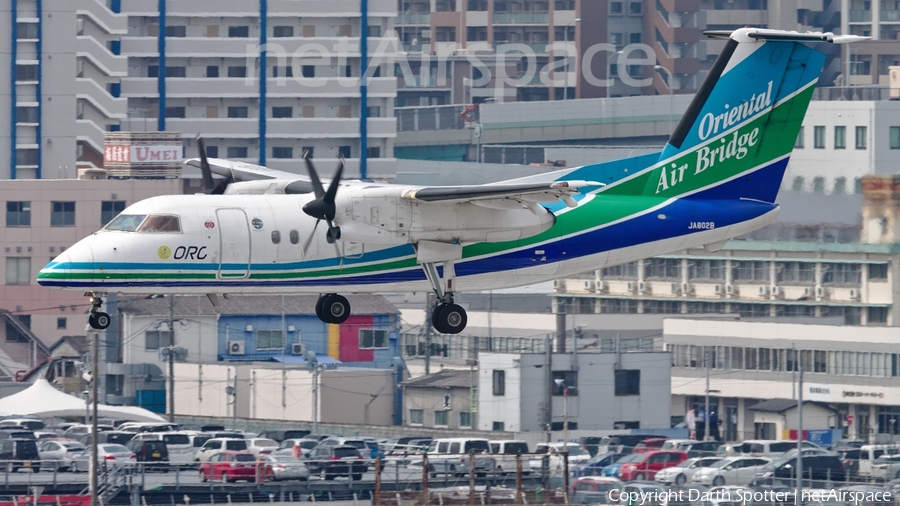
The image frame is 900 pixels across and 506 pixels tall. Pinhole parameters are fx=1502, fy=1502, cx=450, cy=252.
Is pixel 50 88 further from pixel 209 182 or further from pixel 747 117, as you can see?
pixel 747 117

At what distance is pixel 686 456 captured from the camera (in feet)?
169

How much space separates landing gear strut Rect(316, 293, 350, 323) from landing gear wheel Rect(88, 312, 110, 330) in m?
4.44

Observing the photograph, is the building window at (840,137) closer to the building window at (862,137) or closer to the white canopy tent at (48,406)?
the building window at (862,137)

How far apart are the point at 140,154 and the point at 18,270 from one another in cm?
982

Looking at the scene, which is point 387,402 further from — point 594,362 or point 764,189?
point 764,189

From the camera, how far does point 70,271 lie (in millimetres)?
28156

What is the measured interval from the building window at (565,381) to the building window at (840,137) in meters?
34.8

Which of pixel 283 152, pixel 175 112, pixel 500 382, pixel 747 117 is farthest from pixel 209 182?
pixel 283 152

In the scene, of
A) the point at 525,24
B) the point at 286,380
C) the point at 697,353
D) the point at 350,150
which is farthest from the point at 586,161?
the point at 286,380

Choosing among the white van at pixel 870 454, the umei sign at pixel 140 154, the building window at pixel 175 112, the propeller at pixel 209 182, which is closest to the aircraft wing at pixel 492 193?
the propeller at pixel 209 182

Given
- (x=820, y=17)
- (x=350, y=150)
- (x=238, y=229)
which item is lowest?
(x=238, y=229)

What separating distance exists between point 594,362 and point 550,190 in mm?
36808

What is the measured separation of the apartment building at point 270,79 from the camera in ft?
388

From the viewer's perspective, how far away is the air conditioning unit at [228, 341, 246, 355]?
74062 millimetres
